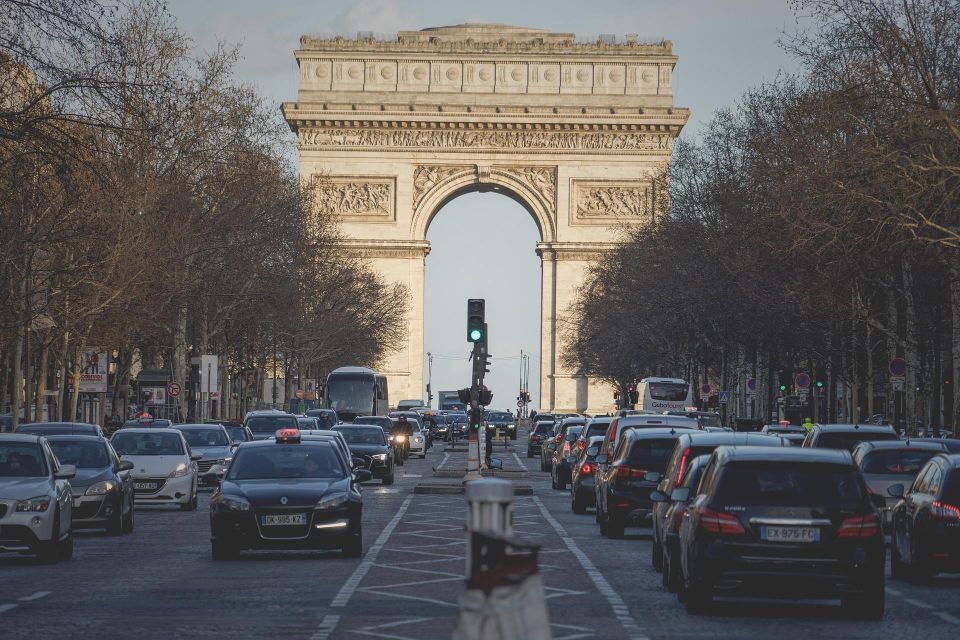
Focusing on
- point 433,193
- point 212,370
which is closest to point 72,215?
point 212,370

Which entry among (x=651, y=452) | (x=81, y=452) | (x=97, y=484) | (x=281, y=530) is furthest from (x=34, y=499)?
(x=651, y=452)

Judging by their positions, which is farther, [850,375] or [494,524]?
[850,375]

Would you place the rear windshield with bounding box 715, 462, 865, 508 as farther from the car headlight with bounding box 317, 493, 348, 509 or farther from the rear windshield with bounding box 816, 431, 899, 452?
the rear windshield with bounding box 816, 431, 899, 452

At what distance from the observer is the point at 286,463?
22.7m

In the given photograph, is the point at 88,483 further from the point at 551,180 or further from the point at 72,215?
the point at 551,180

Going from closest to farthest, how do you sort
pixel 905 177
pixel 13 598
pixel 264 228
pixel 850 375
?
pixel 13 598 → pixel 905 177 → pixel 850 375 → pixel 264 228

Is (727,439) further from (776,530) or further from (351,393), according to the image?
(351,393)

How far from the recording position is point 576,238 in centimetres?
9919

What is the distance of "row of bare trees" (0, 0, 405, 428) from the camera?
25562mm

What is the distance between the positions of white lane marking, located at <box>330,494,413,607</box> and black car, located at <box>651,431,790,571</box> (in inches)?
115

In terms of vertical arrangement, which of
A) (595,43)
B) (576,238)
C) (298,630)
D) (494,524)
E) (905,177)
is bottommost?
(298,630)

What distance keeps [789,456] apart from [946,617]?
1.90 meters

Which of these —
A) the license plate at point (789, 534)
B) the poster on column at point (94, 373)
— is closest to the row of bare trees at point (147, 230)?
the poster on column at point (94, 373)

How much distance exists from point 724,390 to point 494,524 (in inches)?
2766
